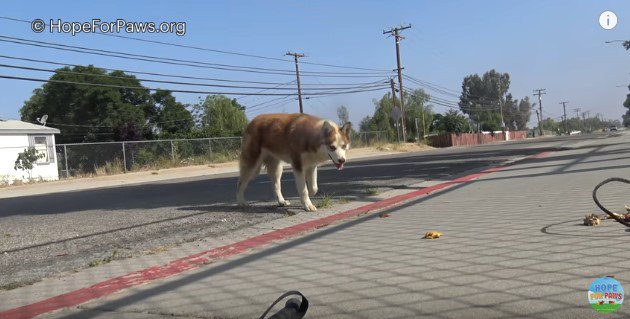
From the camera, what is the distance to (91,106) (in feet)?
187

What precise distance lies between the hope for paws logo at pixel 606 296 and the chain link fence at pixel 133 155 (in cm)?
2969

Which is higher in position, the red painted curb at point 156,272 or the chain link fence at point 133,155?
the chain link fence at point 133,155

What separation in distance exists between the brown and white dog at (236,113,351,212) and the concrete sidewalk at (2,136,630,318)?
56.5 inches

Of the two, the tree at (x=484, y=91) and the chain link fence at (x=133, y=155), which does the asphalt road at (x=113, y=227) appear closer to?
the chain link fence at (x=133, y=155)

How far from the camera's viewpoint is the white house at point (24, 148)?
94.1 feet

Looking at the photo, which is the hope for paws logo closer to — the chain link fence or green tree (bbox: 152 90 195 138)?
the chain link fence

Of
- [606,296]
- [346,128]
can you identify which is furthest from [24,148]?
[606,296]

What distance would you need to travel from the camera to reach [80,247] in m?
6.45

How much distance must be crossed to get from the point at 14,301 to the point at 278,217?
421 centimetres

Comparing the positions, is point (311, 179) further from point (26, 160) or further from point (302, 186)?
point (26, 160)

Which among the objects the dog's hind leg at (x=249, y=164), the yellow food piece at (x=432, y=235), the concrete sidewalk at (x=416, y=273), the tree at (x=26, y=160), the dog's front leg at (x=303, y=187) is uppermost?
the tree at (x=26, y=160)

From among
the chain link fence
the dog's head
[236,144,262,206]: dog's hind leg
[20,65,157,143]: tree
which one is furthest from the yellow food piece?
[20,65,157,143]: tree

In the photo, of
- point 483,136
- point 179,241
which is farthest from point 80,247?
point 483,136

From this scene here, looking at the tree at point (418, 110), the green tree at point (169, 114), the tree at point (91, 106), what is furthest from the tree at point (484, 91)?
the tree at point (91, 106)
